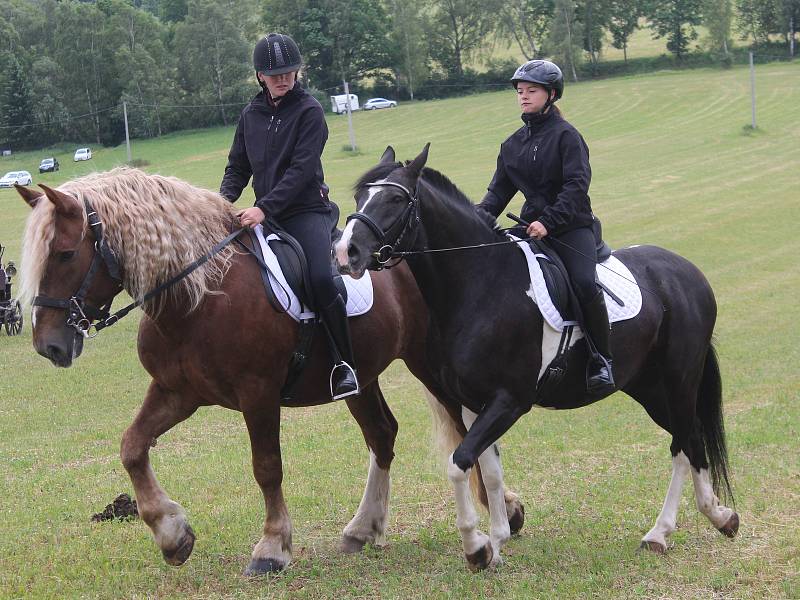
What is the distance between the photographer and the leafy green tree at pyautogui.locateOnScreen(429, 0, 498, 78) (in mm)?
99500

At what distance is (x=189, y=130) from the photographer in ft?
277

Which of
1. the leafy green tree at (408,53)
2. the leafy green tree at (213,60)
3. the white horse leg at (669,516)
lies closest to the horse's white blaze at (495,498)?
the white horse leg at (669,516)

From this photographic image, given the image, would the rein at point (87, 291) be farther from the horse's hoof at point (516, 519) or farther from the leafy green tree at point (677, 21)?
the leafy green tree at point (677, 21)

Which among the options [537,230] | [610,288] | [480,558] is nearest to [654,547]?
[480,558]

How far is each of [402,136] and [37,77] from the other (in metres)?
41.3

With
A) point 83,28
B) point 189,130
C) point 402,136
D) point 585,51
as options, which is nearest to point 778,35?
point 585,51

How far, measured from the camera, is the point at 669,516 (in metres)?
7.02

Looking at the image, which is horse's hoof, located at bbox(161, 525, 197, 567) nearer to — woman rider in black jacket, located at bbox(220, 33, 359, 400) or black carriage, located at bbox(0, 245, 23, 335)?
woman rider in black jacket, located at bbox(220, 33, 359, 400)

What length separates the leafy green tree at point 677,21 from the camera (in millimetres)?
98688

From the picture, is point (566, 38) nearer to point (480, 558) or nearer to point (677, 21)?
point (677, 21)

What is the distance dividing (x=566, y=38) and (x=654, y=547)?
306ft

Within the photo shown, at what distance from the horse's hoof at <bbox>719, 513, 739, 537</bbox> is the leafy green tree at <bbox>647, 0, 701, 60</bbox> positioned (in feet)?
314

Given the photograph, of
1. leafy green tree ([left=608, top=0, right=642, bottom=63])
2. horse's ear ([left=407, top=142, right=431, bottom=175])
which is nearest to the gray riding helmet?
horse's ear ([left=407, top=142, right=431, bottom=175])

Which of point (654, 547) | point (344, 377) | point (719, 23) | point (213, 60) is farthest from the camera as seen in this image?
point (719, 23)
